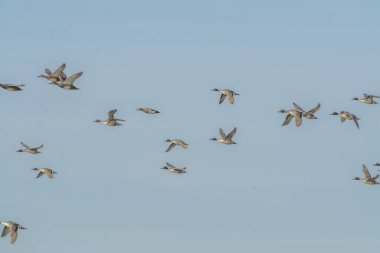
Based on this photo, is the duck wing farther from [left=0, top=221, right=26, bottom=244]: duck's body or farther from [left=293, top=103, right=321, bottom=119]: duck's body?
[left=0, top=221, right=26, bottom=244]: duck's body

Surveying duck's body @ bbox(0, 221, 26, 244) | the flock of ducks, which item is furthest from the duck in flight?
duck's body @ bbox(0, 221, 26, 244)

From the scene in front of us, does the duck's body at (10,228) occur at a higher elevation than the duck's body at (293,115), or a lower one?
lower

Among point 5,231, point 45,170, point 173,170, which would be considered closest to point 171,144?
point 173,170

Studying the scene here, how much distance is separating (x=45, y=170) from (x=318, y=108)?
61.7ft

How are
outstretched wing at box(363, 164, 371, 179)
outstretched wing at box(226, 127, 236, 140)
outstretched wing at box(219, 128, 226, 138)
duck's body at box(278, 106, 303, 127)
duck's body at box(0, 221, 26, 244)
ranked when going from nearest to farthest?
1. duck's body at box(0, 221, 26, 244)
2. duck's body at box(278, 106, 303, 127)
3. outstretched wing at box(226, 127, 236, 140)
4. outstretched wing at box(219, 128, 226, 138)
5. outstretched wing at box(363, 164, 371, 179)

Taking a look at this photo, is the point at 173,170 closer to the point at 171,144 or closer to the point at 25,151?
the point at 171,144

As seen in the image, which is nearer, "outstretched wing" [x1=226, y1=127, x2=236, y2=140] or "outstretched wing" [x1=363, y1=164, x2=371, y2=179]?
"outstretched wing" [x1=226, y1=127, x2=236, y2=140]

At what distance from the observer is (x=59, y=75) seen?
94125 mm

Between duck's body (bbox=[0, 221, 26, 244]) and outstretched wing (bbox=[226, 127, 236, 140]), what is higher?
outstretched wing (bbox=[226, 127, 236, 140])

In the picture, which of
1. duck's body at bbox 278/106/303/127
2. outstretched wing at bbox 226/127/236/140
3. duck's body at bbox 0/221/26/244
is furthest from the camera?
outstretched wing at bbox 226/127/236/140

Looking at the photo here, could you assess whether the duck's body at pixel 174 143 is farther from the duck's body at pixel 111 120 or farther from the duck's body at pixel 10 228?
the duck's body at pixel 10 228

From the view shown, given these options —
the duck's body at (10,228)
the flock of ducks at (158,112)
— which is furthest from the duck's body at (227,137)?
the duck's body at (10,228)

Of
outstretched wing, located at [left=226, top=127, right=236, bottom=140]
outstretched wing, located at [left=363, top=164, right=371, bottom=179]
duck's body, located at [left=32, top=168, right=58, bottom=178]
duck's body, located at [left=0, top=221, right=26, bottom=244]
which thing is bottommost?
duck's body, located at [left=0, top=221, right=26, bottom=244]

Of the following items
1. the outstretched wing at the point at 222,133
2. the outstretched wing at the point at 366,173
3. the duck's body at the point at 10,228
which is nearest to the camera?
the duck's body at the point at 10,228
